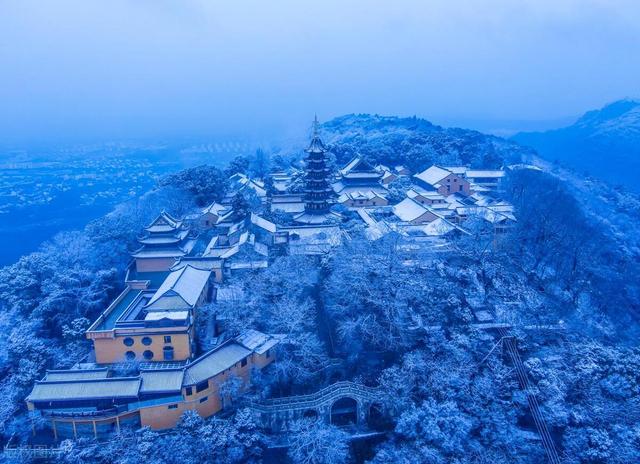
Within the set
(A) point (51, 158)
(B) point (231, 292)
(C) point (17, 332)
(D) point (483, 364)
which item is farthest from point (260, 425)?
(A) point (51, 158)

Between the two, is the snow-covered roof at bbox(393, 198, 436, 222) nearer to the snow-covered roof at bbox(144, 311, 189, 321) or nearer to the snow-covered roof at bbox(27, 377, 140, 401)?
the snow-covered roof at bbox(144, 311, 189, 321)

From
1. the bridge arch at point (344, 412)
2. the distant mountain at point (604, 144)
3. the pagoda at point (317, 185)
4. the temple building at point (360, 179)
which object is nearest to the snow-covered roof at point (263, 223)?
the pagoda at point (317, 185)

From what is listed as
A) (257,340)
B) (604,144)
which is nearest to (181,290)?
(257,340)

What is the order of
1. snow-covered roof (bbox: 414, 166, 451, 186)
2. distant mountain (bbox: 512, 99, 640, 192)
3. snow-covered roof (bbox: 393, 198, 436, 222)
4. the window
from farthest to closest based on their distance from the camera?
1. distant mountain (bbox: 512, 99, 640, 192)
2. snow-covered roof (bbox: 414, 166, 451, 186)
3. snow-covered roof (bbox: 393, 198, 436, 222)
4. the window

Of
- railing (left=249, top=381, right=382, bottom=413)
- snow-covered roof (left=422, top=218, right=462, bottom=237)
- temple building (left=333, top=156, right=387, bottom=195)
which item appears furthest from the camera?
temple building (left=333, top=156, right=387, bottom=195)

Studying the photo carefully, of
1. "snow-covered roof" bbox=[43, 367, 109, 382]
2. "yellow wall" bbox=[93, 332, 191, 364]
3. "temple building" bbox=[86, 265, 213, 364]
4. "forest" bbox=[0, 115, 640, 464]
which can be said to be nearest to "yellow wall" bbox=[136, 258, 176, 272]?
"forest" bbox=[0, 115, 640, 464]

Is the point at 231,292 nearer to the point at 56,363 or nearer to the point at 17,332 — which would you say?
the point at 56,363
